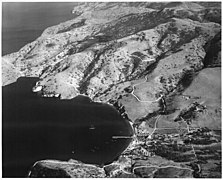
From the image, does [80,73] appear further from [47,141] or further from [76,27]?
[47,141]

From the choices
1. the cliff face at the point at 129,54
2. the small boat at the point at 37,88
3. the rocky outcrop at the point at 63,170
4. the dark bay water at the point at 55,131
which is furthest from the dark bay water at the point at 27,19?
the rocky outcrop at the point at 63,170

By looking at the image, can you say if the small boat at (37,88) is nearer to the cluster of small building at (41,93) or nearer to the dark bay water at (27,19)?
the cluster of small building at (41,93)

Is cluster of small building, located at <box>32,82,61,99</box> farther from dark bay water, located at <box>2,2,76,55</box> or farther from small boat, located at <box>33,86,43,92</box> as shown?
dark bay water, located at <box>2,2,76,55</box>

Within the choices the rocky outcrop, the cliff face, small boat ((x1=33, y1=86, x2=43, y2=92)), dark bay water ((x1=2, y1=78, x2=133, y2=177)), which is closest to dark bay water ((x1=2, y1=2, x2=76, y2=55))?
the cliff face

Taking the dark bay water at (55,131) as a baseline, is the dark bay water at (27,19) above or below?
above

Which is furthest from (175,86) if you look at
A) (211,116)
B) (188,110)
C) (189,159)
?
(189,159)

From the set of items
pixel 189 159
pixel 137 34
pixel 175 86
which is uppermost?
pixel 137 34
